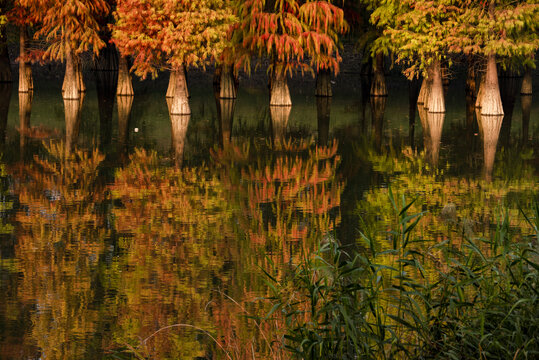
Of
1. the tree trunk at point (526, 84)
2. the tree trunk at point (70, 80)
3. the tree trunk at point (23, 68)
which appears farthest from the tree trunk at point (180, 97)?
the tree trunk at point (526, 84)

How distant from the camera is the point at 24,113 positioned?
3475 centimetres

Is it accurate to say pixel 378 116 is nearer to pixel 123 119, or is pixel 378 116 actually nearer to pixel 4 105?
pixel 123 119

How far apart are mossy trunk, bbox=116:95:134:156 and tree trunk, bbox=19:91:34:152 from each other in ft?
9.76

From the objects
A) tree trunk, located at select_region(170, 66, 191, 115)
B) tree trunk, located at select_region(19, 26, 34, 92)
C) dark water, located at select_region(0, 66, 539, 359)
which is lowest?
dark water, located at select_region(0, 66, 539, 359)

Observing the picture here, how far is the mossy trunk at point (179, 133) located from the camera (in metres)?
23.6

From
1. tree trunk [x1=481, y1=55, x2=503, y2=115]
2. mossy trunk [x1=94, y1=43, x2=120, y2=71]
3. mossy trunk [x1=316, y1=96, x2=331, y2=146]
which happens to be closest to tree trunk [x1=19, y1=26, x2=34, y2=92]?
mossy trunk [x1=316, y1=96, x2=331, y2=146]

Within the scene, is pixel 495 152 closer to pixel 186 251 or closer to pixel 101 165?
pixel 101 165

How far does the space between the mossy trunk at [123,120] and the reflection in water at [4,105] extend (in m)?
3.72

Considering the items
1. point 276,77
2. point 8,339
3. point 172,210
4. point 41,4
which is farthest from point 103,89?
point 8,339

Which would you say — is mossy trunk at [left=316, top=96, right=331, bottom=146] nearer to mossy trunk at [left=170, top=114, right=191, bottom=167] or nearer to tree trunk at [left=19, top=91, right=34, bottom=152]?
mossy trunk at [left=170, top=114, right=191, bottom=167]

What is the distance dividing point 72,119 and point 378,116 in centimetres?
1369

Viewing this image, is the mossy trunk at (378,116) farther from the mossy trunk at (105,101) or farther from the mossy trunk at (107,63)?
the mossy trunk at (107,63)

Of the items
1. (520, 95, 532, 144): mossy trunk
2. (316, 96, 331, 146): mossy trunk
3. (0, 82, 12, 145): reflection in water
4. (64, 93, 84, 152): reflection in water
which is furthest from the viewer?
(520, 95, 532, 144): mossy trunk

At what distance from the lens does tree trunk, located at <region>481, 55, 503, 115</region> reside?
3622 centimetres
